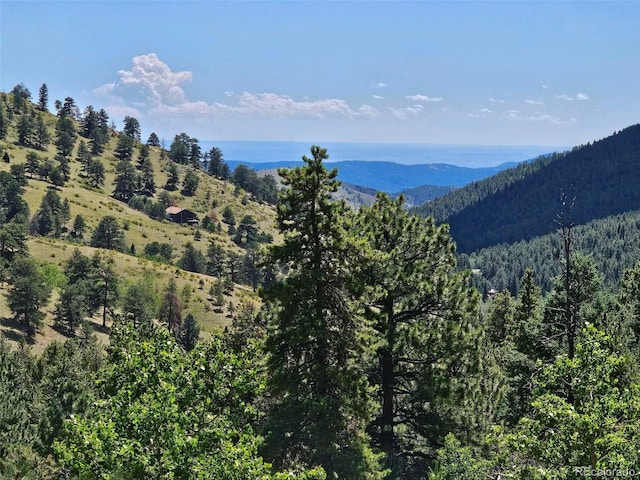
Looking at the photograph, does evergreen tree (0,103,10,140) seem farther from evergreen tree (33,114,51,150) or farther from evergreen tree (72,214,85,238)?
evergreen tree (72,214,85,238)

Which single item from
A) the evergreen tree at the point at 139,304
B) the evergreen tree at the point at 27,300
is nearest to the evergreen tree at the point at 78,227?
the evergreen tree at the point at 139,304

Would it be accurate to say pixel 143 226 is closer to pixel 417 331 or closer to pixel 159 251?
pixel 159 251

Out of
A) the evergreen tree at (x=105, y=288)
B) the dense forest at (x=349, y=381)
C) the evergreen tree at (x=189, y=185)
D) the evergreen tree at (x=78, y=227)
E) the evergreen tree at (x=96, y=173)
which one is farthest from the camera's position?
the evergreen tree at (x=189, y=185)

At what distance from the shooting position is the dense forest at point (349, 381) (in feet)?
29.0

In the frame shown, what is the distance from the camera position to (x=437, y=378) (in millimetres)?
19203

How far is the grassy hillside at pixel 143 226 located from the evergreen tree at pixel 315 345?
49827 millimetres

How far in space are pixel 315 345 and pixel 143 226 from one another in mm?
118638

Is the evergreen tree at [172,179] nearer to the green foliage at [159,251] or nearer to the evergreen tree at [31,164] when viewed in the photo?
the evergreen tree at [31,164]

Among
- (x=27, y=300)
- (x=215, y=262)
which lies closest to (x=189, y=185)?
(x=215, y=262)

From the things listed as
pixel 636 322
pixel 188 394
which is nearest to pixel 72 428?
pixel 188 394

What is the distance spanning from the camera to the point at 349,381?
1723 cm

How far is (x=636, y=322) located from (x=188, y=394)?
1278 inches

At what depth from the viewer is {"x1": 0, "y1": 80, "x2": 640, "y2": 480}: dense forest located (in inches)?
348

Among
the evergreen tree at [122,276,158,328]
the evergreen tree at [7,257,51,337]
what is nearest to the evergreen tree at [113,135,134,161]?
the evergreen tree at [122,276,158,328]
